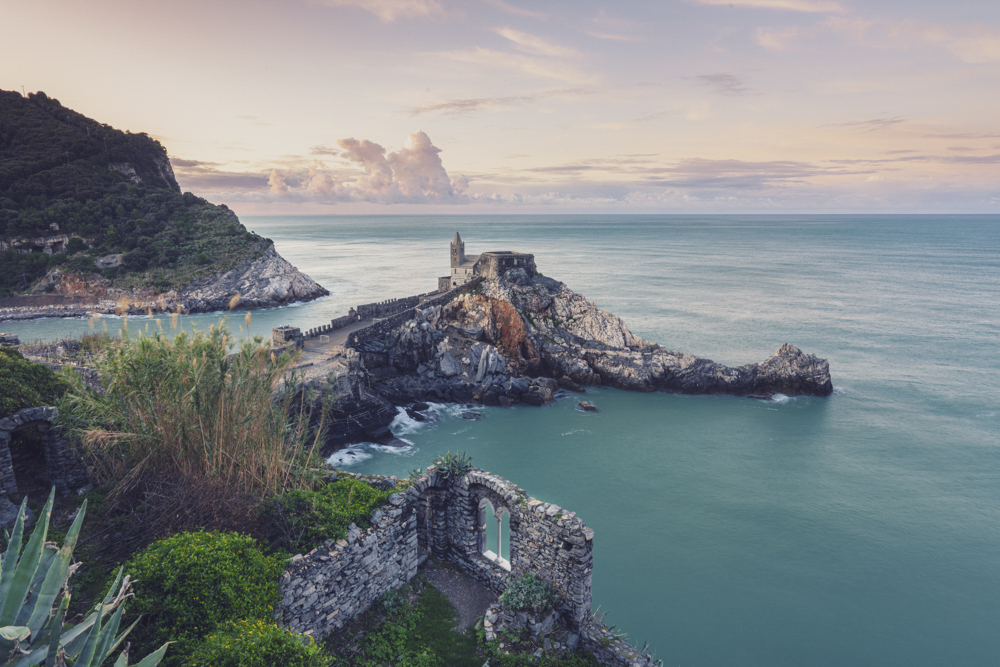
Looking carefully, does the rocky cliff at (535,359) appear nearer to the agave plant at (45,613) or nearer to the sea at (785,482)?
the sea at (785,482)

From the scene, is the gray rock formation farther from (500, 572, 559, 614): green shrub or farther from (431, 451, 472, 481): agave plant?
(500, 572, 559, 614): green shrub

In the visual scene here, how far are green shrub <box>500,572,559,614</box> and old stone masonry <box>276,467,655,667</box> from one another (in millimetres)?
227

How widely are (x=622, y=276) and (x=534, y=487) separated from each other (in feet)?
217

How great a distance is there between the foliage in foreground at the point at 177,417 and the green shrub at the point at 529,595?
5.43 metres

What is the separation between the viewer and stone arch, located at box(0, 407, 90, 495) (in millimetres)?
9672

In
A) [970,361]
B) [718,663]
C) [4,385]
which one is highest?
[4,385]

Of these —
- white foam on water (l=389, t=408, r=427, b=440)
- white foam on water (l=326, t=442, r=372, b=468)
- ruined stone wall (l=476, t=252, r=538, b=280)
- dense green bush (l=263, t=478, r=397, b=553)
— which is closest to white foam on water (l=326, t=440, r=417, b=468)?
white foam on water (l=326, t=442, r=372, b=468)

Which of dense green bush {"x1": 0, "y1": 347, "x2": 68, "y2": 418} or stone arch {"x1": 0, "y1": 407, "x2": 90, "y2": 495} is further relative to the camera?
dense green bush {"x1": 0, "y1": 347, "x2": 68, "y2": 418}

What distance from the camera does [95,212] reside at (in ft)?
203

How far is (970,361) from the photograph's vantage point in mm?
41312

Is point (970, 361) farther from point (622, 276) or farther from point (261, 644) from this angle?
point (261, 644)

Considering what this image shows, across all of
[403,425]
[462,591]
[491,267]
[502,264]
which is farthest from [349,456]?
[502,264]

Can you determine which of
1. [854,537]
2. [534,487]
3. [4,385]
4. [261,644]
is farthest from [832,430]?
[4,385]

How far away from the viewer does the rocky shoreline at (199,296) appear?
5288cm
